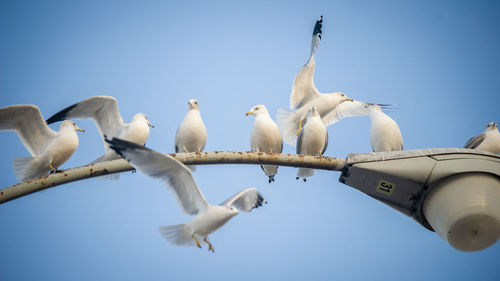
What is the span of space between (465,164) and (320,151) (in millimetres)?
2191

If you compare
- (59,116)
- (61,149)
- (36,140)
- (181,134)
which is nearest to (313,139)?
(181,134)

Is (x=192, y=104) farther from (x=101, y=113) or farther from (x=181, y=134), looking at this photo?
(x=101, y=113)

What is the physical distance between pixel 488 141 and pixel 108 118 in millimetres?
4814

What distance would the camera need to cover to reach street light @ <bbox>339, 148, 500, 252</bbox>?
345 centimetres

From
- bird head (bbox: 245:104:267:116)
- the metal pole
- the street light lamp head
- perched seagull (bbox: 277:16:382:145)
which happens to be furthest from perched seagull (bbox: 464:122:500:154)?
the metal pole

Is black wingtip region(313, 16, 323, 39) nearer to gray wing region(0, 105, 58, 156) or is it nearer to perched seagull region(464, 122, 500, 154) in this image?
perched seagull region(464, 122, 500, 154)

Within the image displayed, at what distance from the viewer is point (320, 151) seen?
18.8 ft

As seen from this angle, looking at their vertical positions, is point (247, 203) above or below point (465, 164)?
below

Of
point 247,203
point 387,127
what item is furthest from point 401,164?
point 387,127

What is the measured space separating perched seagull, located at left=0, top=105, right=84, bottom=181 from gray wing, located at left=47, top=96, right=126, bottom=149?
27 centimetres

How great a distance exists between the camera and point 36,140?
534 cm

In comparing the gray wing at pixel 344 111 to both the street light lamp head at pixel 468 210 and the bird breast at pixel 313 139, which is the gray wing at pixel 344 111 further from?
the street light lamp head at pixel 468 210

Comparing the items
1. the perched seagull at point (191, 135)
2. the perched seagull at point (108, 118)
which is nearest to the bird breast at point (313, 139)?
the perched seagull at point (191, 135)

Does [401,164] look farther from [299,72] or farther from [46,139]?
[46,139]
